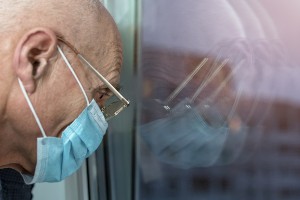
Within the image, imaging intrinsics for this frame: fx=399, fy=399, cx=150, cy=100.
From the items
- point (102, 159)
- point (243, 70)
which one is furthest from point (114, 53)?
point (102, 159)

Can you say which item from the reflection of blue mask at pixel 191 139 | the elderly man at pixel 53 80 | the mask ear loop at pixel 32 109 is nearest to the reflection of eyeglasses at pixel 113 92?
the elderly man at pixel 53 80

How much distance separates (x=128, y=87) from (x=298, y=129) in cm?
77

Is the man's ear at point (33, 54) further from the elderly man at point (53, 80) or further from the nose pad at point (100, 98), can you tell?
the nose pad at point (100, 98)

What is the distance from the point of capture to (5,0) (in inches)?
35.8

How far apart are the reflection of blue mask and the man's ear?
2.05 ft

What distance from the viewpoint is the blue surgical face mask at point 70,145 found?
1.00 metres

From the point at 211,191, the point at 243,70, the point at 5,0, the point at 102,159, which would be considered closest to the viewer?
the point at 5,0

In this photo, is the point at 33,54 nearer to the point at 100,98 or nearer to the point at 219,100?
the point at 100,98

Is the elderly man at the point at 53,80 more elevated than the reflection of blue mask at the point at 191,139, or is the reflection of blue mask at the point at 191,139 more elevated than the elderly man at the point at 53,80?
the elderly man at the point at 53,80

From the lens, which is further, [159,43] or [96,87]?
[159,43]

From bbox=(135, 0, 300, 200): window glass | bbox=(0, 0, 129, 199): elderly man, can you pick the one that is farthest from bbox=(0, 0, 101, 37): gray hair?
bbox=(135, 0, 300, 200): window glass

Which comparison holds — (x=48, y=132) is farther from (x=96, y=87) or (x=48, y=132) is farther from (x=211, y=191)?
(x=211, y=191)

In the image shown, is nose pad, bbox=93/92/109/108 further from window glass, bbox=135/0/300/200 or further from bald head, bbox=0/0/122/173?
window glass, bbox=135/0/300/200

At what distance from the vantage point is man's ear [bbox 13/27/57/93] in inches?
34.1
